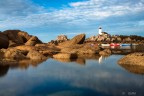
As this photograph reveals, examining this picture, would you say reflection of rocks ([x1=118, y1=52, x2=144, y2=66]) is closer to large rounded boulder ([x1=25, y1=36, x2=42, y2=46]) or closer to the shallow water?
the shallow water

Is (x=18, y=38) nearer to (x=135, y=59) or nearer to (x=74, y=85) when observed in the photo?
(x=135, y=59)

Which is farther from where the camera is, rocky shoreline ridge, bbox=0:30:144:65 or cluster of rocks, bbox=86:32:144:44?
cluster of rocks, bbox=86:32:144:44

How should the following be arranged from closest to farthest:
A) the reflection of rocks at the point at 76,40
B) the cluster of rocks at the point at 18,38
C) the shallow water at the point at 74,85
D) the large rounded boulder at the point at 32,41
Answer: the shallow water at the point at 74,85 → the cluster of rocks at the point at 18,38 → the large rounded boulder at the point at 32,41 → the reflection of rocks at the point at 76,40

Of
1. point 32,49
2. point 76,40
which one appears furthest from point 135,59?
point 76,40

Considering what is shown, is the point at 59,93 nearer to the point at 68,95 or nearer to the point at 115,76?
the point at 68,95

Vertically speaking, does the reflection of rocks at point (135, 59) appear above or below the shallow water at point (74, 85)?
above

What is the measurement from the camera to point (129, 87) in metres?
14.8

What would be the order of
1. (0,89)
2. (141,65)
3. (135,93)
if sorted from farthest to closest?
(141,65)
(0,89)
(135,93)

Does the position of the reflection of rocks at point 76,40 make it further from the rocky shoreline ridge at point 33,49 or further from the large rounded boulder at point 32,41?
the large rounded boulder at point 32,41

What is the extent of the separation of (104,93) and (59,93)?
2306 millimetres

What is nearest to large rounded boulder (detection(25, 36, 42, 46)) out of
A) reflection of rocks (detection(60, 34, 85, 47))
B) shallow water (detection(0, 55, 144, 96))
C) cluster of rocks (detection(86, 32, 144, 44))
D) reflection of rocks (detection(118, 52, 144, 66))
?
reflection of rocks (detection(60, 34, 85, 47))

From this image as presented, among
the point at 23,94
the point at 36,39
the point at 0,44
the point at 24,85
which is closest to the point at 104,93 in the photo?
the point at 23,94

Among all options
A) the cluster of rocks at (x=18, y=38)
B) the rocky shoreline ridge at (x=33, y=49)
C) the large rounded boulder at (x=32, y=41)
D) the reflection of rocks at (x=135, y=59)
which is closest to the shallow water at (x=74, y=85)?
the reflection of rocks at (x=135, y=59)

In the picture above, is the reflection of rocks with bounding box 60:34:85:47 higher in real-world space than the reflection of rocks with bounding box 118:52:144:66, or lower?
higher
